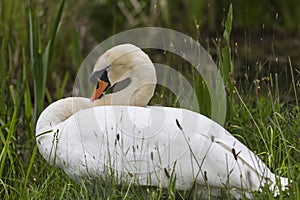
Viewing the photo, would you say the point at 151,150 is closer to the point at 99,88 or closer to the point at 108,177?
the point at 108,177

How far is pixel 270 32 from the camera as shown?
22.5 feet

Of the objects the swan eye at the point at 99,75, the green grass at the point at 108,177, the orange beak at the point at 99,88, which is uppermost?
the swan eye at the point at 99,75

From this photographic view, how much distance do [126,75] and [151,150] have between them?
1.64ft

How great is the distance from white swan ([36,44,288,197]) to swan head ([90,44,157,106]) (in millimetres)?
214

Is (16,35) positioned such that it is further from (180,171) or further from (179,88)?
(180,171)

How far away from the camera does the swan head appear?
3318mm

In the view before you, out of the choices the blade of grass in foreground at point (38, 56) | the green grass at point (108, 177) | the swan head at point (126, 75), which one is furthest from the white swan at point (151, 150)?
the blade of grass in foreground at point (38, 56)

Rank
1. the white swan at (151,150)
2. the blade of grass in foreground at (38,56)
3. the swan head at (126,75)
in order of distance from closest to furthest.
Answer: the white swan at (151,150) → the swan head at (126,75) → the blade of grass in foreground at (38,56)

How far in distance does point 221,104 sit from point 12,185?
1029 millimetres

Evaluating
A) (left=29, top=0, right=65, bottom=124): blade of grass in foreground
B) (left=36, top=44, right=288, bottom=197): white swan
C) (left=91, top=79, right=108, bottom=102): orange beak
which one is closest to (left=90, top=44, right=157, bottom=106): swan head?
(left=91, top=79, right=108, bottom=102): orange beak

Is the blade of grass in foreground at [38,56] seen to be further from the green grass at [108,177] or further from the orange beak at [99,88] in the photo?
the orange beak at [99,88]

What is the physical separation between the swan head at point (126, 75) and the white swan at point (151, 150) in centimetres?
21

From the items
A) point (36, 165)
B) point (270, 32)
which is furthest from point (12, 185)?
point (270, 32)

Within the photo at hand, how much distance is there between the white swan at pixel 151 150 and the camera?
115 inches
